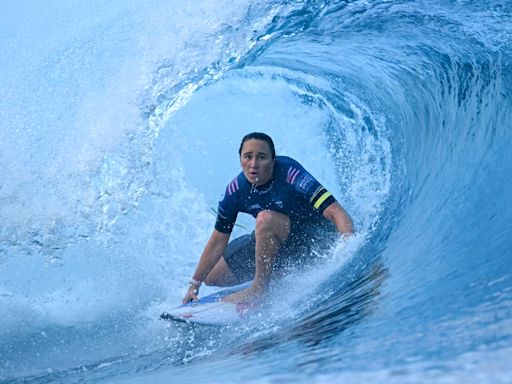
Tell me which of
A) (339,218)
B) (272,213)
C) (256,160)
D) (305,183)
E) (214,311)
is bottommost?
(214,311)

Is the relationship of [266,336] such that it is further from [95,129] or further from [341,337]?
[95,129]

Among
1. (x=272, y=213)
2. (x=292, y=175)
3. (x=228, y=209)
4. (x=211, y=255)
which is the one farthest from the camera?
(x=211, y=255)

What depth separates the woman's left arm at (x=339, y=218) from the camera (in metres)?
3.94

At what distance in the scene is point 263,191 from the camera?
4168 mm

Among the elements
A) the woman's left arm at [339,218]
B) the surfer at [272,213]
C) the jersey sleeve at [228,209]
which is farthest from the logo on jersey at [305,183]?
the jersey sleeve at [228,209]

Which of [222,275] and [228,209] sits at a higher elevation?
[228,209]

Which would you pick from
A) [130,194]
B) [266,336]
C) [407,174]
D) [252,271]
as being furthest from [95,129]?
[266,336]

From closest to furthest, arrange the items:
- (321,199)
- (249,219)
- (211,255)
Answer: (321,199)
(211,255)
(249,219)

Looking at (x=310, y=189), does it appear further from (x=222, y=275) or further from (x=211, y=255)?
(x=222, y=275)

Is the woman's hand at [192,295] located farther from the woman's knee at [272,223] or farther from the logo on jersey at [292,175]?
the logo on jersey at [292,175]

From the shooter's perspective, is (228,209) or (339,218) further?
(228,209)

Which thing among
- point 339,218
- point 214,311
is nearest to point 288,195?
point 339,218

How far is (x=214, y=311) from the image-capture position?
3822mm

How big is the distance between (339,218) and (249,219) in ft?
15.9
